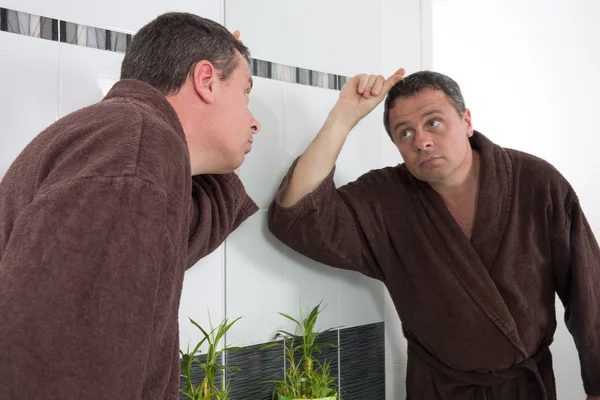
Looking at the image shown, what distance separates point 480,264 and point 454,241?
0.10 metres

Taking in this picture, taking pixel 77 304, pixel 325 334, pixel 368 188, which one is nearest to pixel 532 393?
pixel 325 334

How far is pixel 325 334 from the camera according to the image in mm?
1787

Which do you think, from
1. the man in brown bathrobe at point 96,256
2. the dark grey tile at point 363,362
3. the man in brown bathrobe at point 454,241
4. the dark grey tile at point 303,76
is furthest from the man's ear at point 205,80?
the dark grey tile at point 363,362

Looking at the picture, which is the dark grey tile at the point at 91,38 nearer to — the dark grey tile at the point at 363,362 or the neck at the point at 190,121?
the neck at the point at 190,121

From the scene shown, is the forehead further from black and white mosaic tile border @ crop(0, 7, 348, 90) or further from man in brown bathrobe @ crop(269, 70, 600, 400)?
black and white mosaic tile border @ crop(0, 7, 348, 90)

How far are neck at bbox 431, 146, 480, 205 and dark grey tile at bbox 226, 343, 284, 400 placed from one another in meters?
0.71

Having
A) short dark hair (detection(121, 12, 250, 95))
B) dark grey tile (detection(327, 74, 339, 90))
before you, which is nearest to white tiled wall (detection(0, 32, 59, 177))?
short dark hair (detection(121, 12, 250, 95))

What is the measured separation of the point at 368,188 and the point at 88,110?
43.3 inches

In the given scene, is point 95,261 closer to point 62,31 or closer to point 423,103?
point 62,31

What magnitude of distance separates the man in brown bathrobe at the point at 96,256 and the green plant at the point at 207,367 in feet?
1.66

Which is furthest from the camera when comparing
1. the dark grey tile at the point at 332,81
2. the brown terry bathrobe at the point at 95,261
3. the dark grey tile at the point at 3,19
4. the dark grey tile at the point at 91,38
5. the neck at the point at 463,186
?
the dark grey tile at the point at 332,81

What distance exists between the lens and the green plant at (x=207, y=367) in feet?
4.48

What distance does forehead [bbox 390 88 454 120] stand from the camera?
170 centimetres

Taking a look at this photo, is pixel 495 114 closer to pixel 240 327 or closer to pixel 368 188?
pixel 368 188
